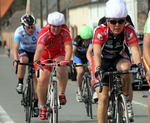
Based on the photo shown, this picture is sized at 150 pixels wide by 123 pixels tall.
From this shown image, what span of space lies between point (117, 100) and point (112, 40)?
0.87 m

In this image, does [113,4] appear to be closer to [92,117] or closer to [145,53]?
[145,53]

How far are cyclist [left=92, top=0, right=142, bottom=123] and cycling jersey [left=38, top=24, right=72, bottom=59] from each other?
161 cm

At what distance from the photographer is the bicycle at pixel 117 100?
254 inches

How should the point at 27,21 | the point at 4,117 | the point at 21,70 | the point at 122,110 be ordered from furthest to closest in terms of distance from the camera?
the point at 4,117, the point at 21,70, the point at 27,21, the point at 122,110

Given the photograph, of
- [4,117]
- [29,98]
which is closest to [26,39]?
[29,98]

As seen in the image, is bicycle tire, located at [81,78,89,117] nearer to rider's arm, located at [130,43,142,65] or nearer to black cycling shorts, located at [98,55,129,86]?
black cycling shorts, located at [98,55,129,86]

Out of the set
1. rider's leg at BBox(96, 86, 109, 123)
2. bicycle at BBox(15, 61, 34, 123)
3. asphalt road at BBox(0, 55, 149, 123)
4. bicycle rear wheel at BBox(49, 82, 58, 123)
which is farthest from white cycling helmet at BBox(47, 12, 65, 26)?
asphalt road at BBox(0, 55, 149, 123)

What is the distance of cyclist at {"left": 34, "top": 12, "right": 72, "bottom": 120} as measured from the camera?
851 cm

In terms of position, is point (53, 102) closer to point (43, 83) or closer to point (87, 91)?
point (43, 83)

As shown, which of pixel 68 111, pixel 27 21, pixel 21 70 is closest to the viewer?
pixel 27 21

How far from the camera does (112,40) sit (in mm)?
7043

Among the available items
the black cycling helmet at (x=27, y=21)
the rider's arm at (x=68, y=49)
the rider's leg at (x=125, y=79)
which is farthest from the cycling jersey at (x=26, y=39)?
the rider's leg at (x=125, y=79)

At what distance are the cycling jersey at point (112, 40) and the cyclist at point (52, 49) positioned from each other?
1540 millimetres

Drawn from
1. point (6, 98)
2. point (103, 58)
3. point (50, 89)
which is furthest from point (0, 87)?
point (103, 58)
